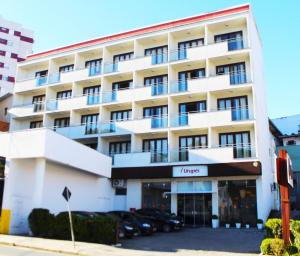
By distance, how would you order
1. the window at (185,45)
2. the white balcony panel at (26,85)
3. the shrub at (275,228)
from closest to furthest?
the shrub at (275,228)
the window at (185,45)
the white balcony panel at (26,85)

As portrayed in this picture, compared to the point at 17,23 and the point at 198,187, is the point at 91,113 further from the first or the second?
the point at 17,23

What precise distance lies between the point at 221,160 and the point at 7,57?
179 feet

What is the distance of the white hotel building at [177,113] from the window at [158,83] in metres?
0.10

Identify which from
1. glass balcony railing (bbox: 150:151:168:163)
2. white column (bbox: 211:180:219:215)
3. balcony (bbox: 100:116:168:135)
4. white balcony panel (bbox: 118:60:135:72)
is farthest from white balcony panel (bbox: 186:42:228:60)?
white column (bbox: 211:180:219:215)

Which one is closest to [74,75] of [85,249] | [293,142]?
[85,249]

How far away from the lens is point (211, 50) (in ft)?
99.9

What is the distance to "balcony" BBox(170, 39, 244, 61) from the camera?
30.0 meters

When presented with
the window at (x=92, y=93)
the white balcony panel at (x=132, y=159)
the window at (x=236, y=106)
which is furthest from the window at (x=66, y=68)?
the window at (x=236, y=106)

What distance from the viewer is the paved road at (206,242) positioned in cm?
1641

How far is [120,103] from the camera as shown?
3294cm

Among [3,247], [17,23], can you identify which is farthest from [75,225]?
[17,23]

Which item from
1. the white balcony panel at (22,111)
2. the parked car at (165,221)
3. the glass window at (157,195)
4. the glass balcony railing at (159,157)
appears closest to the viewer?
the parked car at (165,221)

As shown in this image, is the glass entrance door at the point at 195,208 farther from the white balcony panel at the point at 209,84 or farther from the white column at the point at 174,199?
the white balcony panel at the point at 209,84

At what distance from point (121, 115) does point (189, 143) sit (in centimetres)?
764
